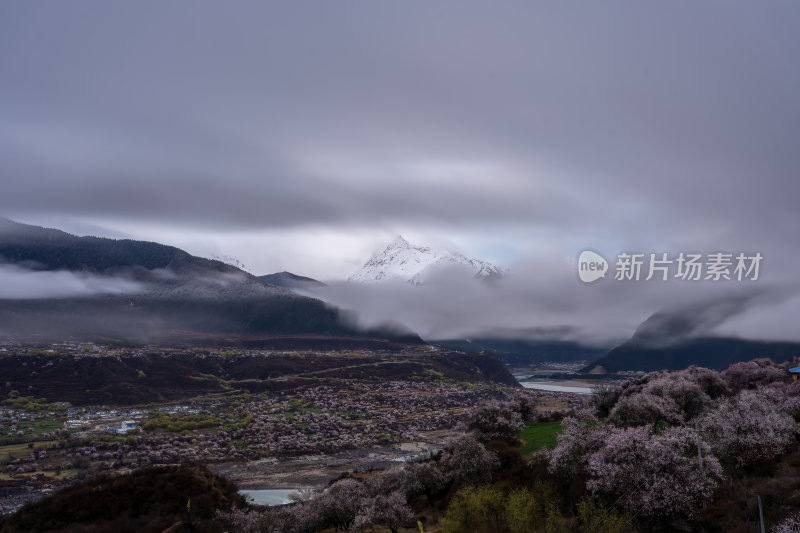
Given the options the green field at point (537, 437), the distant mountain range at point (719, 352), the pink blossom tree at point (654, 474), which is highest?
the distant mountain range at point (719, 352)

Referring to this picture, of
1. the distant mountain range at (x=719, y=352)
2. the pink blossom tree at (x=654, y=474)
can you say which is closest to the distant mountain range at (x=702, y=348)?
the distant mountain range at (x=719, y=352)

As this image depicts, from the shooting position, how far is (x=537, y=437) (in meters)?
46.8

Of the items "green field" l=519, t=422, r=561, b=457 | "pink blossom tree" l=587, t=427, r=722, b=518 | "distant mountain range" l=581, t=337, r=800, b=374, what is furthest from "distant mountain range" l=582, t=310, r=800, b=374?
"pink blossom tree" l=587, t=427, r=722, b=518

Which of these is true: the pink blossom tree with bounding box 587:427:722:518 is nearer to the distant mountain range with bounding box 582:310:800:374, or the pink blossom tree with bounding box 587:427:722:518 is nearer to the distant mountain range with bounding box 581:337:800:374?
the distant mountain range with bounding box 581:337:800:374

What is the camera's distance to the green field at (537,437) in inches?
1657

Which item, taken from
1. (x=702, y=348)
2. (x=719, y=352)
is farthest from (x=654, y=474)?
(x=702, y=348)

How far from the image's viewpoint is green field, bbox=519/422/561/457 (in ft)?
138

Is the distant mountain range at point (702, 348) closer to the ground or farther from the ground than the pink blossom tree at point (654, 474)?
farther from the ground

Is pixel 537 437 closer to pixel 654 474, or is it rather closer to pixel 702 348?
pixel 654 474

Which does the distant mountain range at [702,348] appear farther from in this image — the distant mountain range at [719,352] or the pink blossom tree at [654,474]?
the pink blossom tree at [654,474]

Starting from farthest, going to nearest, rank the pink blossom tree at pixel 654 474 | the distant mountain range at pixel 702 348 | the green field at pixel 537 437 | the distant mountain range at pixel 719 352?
the distant mountain range at pixel 702 348, the distant mountain range at pixel 719 352, the green field at pixel 537 437, the pink blossom tree at pixel 654 474

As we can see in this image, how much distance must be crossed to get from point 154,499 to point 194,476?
4454 mm

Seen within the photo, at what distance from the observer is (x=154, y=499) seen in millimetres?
45750

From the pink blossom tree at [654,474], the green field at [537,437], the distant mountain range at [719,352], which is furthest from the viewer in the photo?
the distant mountain range at [719,352]
